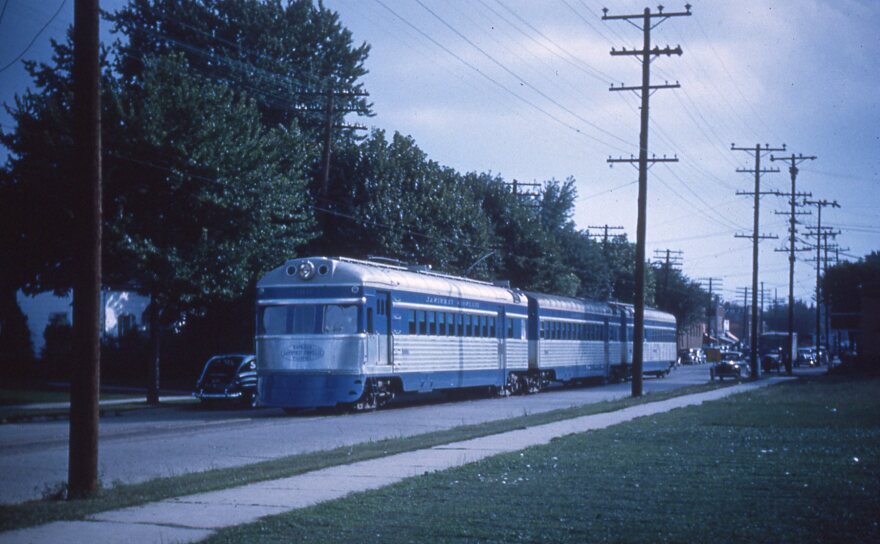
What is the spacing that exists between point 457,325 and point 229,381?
7.03 meters

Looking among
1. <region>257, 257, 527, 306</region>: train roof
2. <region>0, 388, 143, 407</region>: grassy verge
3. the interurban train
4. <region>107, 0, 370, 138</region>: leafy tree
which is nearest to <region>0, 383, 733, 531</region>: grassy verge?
the interurban train

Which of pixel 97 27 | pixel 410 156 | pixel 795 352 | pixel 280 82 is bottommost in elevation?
pixel 795 352

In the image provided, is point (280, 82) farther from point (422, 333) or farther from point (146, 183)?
point (422, 333)

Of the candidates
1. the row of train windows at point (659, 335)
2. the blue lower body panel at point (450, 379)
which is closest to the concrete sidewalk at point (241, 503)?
the blue lower body panel at point (450, 379)

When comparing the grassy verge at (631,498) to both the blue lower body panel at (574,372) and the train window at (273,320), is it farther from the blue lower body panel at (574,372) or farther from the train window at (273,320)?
the blue lower body panel at (574,372)

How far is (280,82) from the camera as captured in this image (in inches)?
1831

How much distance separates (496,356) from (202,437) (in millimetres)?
16499

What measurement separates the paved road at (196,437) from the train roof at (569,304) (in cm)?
874

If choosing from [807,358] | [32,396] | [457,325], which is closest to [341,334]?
[457,325]

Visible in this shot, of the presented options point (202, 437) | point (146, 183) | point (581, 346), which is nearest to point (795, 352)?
point (581, 346)

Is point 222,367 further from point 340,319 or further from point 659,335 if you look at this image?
point 659,335

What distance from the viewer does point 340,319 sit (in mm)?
26781

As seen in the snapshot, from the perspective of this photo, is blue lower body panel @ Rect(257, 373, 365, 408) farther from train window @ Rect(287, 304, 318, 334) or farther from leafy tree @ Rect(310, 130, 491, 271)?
leafy tree @ Rect(310, 130, 491, 271)

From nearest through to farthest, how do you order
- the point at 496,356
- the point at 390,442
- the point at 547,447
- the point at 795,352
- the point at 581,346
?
the point at 547,447 < the point at 390,442 < the point at 496,356 < the point at 581,346 < the point at 795,352
